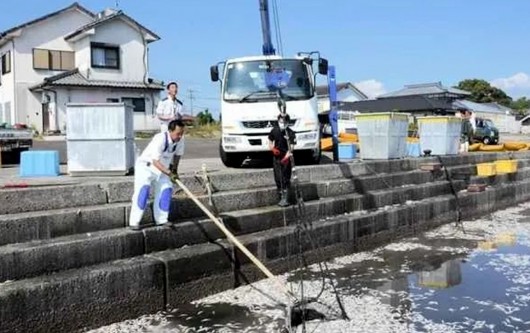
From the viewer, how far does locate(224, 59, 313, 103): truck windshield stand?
11.6 m

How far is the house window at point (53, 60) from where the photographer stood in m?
32.3

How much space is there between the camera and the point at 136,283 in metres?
6.22

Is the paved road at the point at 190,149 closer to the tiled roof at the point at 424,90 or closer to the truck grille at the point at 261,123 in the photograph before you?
the truck grille at the point at 261,123

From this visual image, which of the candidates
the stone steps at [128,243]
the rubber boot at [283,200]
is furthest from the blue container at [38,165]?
the rubber boot at [283,200]

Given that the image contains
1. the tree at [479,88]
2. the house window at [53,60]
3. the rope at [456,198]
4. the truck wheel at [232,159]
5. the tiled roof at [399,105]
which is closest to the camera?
the truck wheel at [232,159]

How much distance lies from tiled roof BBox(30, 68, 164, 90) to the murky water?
24.5 metres

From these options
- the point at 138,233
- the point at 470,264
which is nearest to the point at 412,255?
the point at 470,264

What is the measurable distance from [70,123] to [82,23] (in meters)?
27.8

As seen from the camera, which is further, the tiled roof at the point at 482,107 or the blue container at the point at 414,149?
the tiled roof at the point at 482,107

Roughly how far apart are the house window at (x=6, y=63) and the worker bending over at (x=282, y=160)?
92.6 ft

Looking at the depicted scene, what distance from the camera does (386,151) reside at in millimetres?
13617

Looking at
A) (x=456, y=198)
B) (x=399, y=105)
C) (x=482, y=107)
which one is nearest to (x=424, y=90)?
(x=482, y=107)

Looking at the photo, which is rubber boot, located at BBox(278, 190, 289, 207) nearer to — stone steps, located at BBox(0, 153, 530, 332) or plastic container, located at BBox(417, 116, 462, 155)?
stone steps, located at BBox(0, 153, 530, 332)

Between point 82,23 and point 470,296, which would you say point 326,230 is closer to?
point 470,296
